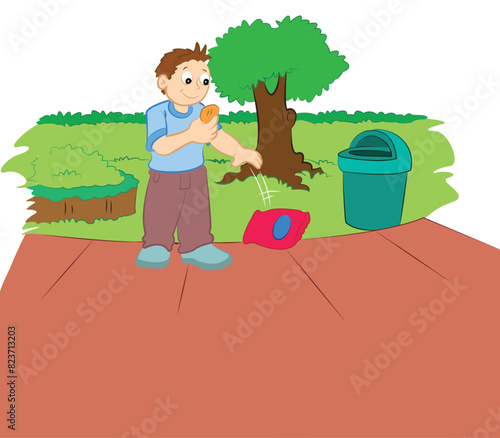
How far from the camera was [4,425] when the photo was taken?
355cm

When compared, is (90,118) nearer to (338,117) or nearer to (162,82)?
(338,117)

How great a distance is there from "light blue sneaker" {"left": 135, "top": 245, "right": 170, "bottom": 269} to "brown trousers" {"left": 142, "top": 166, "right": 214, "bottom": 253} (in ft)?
0.15

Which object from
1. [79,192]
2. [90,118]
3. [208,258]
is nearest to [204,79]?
[208,258]

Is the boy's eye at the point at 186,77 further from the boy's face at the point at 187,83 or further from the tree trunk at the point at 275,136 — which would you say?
the tree trunk at the point at 275,136

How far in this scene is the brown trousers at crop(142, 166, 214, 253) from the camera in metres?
5.05

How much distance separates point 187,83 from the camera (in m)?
4.83

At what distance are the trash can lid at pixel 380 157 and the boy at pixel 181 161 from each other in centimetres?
129

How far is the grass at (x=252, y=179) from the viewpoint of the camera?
5949 mm

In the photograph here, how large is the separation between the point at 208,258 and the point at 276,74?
10.1 feet

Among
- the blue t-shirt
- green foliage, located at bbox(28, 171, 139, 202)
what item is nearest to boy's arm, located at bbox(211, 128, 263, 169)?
the blue t-shirt

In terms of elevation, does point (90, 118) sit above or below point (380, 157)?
below

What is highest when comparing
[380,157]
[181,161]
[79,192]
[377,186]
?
[181,161]

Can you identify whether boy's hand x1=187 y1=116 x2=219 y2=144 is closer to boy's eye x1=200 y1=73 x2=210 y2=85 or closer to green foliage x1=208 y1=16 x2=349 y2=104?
boy's eye x1=200 y1=73 x2=210 y2=85

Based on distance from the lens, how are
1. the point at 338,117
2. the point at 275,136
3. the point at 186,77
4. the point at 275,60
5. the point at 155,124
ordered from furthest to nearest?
the point at 338,117
the point at 275,136
the point at 275,60
the point at 155,124
the point at 186,77
